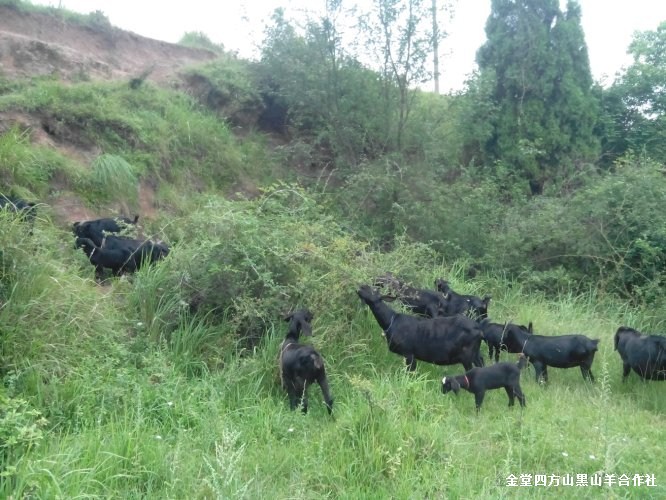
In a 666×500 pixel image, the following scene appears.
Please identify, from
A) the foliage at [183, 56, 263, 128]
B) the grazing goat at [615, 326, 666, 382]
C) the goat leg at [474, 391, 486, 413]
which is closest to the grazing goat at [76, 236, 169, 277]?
the goat leg at [474, 391, 486, 413]

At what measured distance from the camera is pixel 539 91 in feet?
50.8

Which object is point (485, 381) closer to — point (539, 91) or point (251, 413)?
point (251, 413)

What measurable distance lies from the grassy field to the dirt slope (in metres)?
6.93

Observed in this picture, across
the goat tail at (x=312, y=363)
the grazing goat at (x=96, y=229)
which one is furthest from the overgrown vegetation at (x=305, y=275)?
the goat tail at (x=312, y=363)

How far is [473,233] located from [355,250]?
429cm

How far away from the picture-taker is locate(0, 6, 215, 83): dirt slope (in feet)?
43.8

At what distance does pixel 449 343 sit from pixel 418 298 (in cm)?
150

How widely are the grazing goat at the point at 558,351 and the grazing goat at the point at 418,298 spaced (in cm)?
122

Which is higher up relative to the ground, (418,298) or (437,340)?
(418,298)

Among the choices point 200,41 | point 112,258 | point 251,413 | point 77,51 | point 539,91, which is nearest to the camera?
point 251,413

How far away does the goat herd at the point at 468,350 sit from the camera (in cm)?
627

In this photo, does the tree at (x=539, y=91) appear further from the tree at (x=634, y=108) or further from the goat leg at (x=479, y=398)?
the goat leg at (x=479, y=398)

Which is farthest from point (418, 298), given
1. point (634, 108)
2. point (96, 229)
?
point (634, 108)

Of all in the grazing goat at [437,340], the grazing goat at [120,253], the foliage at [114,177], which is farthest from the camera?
the foliage at [114,177]
